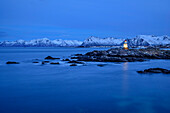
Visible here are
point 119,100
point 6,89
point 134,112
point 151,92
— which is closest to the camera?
point 134,112

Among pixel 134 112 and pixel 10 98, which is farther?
pixel 10 98

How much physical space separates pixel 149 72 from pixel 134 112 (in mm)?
11959

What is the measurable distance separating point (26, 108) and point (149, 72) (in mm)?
14670

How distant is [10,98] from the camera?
11070mm

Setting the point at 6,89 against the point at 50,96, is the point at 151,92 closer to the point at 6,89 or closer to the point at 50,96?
the point at 50,96

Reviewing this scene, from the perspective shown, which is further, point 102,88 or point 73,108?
point 102,88

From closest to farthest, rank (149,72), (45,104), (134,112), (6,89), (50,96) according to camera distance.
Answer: (134,112) < (45,104) < (50,96) < (6,89) < (149,72)

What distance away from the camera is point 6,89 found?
13375mm

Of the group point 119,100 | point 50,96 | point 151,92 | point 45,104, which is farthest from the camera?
point 151,92

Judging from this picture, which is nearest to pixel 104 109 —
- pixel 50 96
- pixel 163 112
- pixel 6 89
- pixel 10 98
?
pixel 163 112

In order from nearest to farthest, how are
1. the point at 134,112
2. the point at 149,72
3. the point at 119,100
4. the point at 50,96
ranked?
the point at 134,112 < the point at 119,100 < the point at 50,96 < the point at 149,72

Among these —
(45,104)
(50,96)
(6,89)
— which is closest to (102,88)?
(50,96)

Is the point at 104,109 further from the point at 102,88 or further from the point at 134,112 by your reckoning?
the point at 102,88

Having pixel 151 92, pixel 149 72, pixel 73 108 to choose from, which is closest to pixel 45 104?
pixel 73 108
